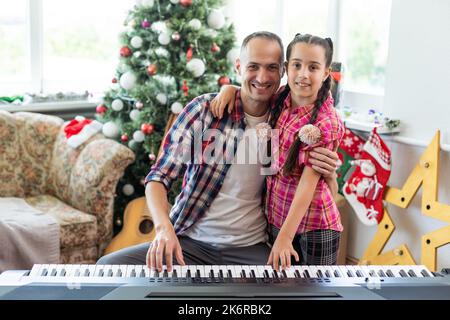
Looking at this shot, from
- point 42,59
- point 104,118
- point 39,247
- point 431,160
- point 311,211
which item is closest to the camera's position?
point 311,211

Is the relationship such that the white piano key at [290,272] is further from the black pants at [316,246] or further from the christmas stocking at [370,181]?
the christmas stocking at [370,181]

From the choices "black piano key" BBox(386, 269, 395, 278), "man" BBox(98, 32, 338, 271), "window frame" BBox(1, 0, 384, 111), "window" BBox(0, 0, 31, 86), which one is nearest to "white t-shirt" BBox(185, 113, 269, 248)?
"man" BBox(98, 32, 338, 271)

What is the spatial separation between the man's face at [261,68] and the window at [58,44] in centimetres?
243

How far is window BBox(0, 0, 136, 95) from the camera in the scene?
14.0ft

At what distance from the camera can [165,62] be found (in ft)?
12.0

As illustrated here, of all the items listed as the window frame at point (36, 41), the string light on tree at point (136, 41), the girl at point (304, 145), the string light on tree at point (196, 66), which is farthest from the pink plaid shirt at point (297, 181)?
the window frame at point (36, 41)

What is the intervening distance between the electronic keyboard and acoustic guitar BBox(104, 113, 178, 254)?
80.0 inches

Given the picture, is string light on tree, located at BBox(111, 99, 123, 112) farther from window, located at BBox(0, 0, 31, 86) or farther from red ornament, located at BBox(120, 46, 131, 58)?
window, located at BBox(0, 0, 31, 86)

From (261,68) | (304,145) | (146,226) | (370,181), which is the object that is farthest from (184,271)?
(146,226)

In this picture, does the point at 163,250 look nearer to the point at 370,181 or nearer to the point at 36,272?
the point at 36,272
